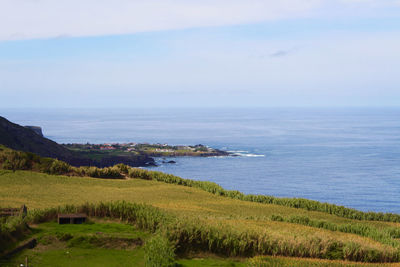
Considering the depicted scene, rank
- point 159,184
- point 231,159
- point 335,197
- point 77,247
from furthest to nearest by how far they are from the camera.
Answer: point 231,159 → point 335,197 → point 159,184 → point 77,247

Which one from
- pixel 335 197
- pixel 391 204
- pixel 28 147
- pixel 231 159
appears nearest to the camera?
pixel 391 204

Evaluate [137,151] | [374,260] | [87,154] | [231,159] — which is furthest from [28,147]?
[374,260]

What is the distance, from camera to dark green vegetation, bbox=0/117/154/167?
269ft

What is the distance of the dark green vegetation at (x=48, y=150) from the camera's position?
81.9 m

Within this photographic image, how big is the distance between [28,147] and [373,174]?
64650mm

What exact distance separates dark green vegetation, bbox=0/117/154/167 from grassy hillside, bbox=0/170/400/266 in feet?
164

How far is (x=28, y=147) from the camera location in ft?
277

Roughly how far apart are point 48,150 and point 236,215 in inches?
2809

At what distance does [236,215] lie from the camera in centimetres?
2430

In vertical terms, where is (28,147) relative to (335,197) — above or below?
above

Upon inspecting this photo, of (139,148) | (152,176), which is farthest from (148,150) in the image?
(152,176)

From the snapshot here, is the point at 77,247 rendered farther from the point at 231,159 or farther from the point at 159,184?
the point at 231,159

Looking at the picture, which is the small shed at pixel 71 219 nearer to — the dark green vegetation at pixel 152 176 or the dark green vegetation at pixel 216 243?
the dark green vegetation at pixel 216 243

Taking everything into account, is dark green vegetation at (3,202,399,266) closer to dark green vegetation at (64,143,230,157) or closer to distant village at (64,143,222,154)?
dark green vegetation at (64,143,230,157)
